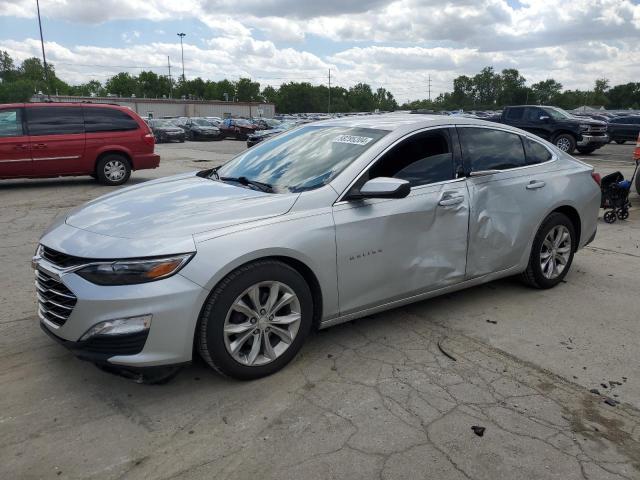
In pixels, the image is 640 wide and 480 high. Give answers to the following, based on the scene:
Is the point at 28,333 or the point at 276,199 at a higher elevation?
A: the point at 276,199

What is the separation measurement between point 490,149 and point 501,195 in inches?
16.2

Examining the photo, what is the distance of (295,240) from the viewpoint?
333 cm

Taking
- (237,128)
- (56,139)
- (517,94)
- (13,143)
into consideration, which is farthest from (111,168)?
(517,94)

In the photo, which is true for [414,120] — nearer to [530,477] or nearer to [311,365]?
[311,365]

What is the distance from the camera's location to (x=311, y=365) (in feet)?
11.8

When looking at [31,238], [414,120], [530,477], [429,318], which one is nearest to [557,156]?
[414,120]

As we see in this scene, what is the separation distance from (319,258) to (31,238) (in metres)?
5.13

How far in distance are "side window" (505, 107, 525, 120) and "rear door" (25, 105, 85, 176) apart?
1539 centimetres

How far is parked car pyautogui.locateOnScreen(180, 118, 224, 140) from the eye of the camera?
3528 cm

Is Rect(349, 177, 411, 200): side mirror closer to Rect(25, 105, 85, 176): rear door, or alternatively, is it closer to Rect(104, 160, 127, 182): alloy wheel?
Rect(25, 105, 85, 176): rear door

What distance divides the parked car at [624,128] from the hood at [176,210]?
28562mm

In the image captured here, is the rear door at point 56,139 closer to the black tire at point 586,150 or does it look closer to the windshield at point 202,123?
the black tire at point 586,150

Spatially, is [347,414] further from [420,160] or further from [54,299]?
[420,160]

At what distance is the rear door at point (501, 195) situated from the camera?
4336 millimetres
